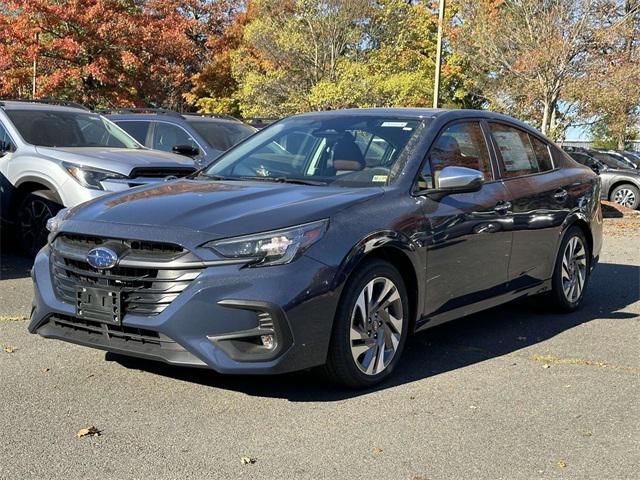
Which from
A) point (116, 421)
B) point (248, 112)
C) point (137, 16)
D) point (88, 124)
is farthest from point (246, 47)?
point (116, 421)

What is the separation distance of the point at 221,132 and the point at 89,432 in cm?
869

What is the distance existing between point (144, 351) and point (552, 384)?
247cm

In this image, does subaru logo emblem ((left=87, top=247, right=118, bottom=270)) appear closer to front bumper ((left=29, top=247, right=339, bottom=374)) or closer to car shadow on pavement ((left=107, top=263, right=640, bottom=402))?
front bumper ((left=29, top=247, right=339, bottom=374))

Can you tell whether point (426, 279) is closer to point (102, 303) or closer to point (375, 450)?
point (375, 450)

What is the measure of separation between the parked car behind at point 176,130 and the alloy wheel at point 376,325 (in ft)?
23.1

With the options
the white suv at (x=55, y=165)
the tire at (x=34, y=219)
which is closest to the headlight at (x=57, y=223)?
the white suv at (x=55, y=165)

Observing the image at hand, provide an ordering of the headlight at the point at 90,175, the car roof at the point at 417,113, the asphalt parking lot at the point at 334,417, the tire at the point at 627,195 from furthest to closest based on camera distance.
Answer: the tire at the point at 627,195 → the headlight at the point at 90,175 → the car roof at the point at 417,113 → the asphalt parking lot at the point at 334,417

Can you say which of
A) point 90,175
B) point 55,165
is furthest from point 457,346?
point 55,165

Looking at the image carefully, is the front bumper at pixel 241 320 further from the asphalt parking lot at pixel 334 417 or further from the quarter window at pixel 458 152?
the quarter window at pixel 458 152

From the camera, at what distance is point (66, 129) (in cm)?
923

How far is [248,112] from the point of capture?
30.8 meters

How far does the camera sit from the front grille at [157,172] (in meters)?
8.00

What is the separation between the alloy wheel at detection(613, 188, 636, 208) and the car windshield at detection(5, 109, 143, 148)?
14.2 metres

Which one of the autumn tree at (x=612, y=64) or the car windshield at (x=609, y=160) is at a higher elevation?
the autumn tree at (x=612, y=64)
